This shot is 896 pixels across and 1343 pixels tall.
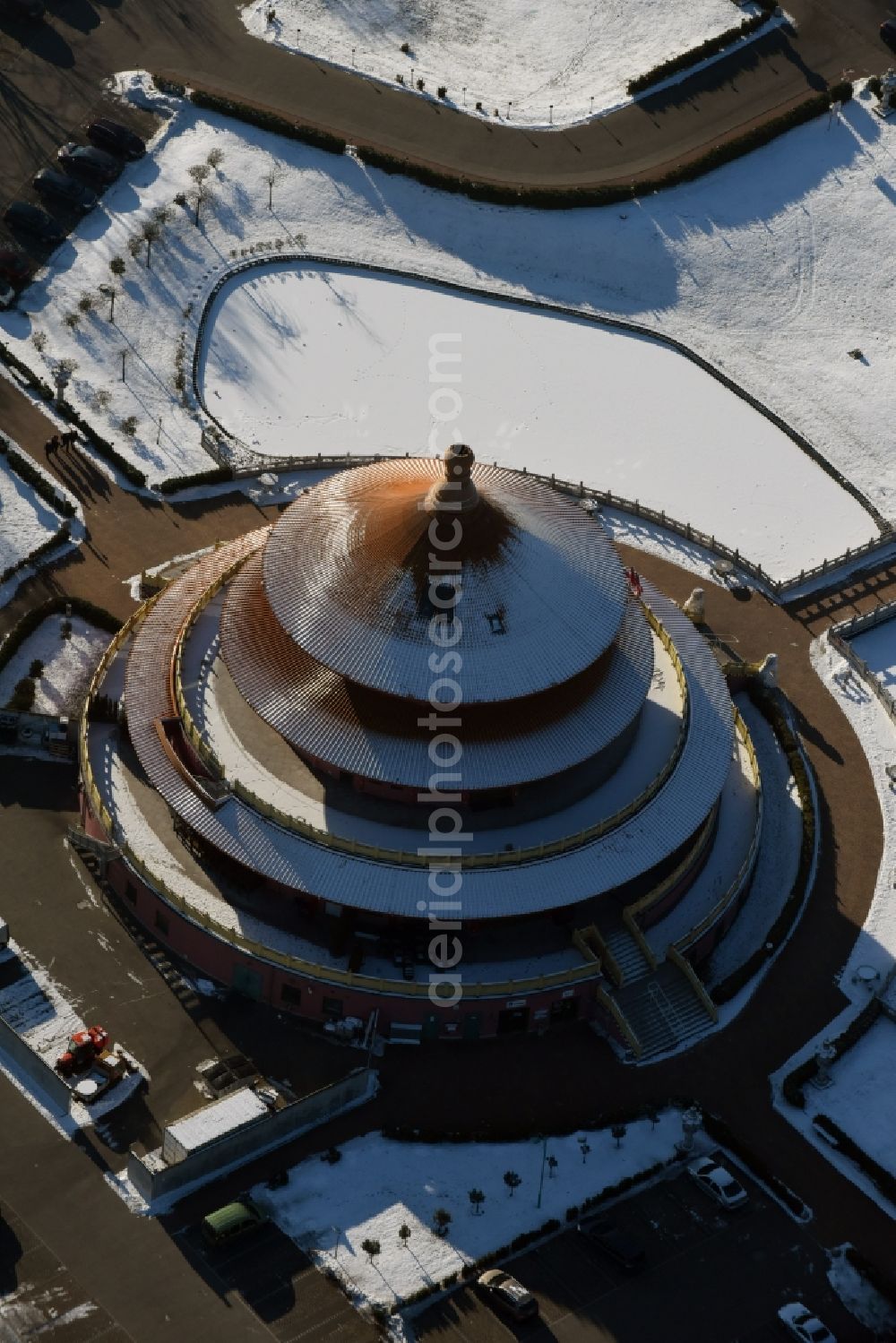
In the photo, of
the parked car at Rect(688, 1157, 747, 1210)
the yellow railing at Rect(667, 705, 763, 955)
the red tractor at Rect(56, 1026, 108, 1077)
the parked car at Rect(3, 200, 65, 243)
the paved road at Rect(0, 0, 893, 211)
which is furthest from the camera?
the paved road at Rect(0, 0, 893, 211)

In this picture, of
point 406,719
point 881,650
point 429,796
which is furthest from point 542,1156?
point 881,650

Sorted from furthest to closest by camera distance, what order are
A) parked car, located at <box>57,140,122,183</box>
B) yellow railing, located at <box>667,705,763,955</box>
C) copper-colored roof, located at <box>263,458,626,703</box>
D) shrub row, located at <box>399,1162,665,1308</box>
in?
parked car, located at <box>57,140,122,183</box>, yellow railing, located at <box>667,705,763,955</box>, copper-colored roof, located at <box>263,458,626,703</box>, shrub row, located at <box>399,1162,665,1308</box>

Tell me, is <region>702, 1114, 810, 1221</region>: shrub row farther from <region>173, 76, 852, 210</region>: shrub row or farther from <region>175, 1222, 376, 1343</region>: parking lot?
<region>173, 76, 852, 210</region>: shrub row

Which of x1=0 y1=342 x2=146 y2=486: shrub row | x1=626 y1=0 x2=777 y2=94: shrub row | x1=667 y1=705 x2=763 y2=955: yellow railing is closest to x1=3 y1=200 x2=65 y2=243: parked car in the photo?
x1=0 y1=342 x2=146 y2=486: shrub row

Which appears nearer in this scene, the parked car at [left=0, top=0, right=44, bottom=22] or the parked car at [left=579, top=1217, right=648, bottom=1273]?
the parked car at [left=579, top=1217, right=648, bottom=1273]

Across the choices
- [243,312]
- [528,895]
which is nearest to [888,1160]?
[528,895]

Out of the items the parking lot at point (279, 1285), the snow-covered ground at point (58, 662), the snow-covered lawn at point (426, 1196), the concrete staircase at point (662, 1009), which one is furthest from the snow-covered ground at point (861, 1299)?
the snow-covered ground at point (58, 662)
